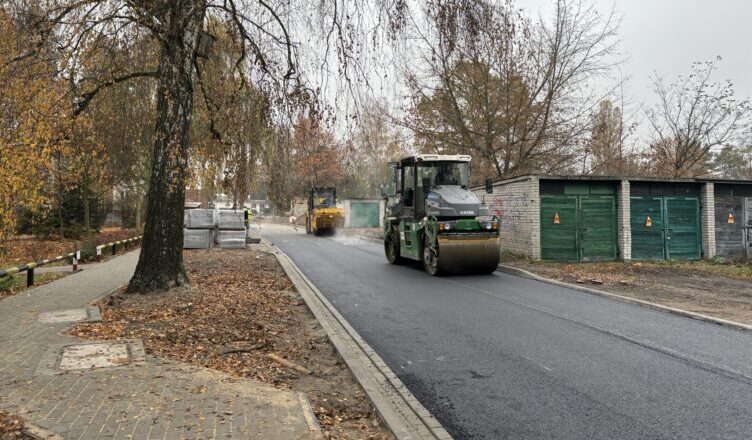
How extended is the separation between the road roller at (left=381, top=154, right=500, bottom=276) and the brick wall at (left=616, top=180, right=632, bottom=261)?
5.21 m

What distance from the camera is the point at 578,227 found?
17.1 metres

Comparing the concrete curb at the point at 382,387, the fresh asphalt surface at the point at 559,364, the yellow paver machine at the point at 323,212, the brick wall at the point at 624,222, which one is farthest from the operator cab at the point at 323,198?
the concrete curb at the point at 382,387

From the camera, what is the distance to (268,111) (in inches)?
341

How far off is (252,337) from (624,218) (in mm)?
14198

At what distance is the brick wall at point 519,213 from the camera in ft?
55.3

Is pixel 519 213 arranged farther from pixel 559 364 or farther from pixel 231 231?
pixel 559 364

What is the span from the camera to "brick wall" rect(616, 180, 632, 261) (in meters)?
17.1

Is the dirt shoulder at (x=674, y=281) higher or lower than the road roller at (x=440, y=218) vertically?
lower

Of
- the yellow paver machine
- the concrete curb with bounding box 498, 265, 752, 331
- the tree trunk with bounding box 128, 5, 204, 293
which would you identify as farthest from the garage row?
the yellow paver machine

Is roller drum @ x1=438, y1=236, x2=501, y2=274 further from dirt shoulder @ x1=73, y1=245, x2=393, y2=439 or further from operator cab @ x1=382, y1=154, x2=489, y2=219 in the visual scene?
dirt shoulder @ x1=73, y1=245, x2=393, y2=439

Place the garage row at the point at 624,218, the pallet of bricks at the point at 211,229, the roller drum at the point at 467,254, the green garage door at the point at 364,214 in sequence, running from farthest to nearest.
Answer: the green garage door at the point at 364,214, the pallet of bricks at the point at 211,229, the garage row at the point at 624,218, the roller drum at the point at 467,254

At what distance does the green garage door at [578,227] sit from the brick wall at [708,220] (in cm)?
346

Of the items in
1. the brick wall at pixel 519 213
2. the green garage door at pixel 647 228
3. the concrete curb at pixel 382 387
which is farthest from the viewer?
the green garage door at pixel 647 228

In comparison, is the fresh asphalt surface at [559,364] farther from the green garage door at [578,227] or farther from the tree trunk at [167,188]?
the green garage door at [578,227]
